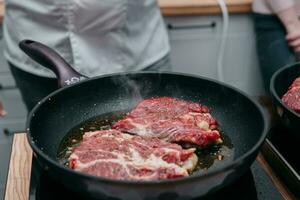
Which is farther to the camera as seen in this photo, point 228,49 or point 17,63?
point 228,49

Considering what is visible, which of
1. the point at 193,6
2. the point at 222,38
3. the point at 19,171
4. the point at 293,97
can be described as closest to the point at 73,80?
the point at 19,171

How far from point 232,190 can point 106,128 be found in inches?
12.2

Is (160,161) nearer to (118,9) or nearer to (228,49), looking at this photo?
(118,9)

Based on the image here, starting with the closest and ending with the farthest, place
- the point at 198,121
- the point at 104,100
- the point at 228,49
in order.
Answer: the point at 198,121 → the point at 104,100 → the point at 228,49

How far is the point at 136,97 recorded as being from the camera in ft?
3.35

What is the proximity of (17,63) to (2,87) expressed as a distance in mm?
396

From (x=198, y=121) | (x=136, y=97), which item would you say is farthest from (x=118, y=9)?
(x=198, y=121)

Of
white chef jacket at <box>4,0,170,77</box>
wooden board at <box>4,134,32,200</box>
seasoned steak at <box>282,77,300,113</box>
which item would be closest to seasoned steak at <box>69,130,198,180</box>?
wooden board at <box>4,134,32,200</box>

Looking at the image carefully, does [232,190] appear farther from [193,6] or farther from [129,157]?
[193,6]

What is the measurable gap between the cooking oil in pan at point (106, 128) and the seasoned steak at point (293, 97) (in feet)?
0.48

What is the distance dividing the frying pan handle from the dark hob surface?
251mm

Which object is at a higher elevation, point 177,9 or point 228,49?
point 177,9

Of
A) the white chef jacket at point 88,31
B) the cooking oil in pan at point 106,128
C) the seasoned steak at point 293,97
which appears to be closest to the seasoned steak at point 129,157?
the cooking oil in pan at point 106,128

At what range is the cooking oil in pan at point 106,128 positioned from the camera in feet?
2.60
